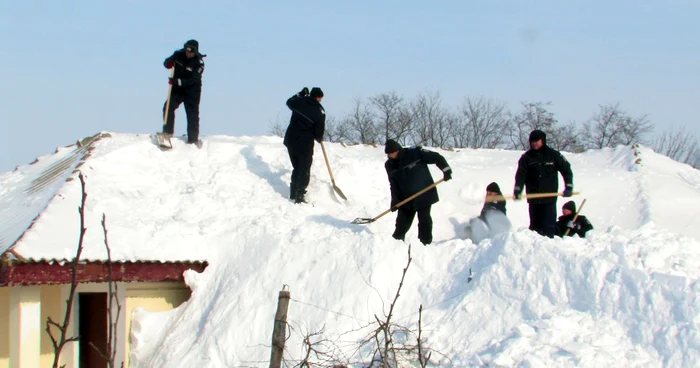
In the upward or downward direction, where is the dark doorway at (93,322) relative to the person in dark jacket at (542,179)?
downward

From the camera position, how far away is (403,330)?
6.20 m

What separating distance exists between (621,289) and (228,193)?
498cm

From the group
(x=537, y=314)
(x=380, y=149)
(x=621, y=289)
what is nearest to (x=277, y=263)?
(x=537, y=314)

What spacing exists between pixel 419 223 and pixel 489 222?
1433mm

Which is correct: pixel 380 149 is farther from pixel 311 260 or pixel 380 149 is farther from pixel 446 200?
pixel 311 260

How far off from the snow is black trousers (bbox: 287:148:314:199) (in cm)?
26

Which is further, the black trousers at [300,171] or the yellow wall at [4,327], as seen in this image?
the black trousers at [300,171]

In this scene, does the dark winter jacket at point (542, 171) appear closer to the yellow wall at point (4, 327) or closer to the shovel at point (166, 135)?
the shovel at point (166, 135)

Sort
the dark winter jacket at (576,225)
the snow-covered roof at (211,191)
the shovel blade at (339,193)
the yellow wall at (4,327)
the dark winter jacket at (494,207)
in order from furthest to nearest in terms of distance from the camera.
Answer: the shovel blade at (339,193) < the dark winter jacket at (494,207) < the dark winter jacket at (576,225) < the snow-covered roof at (211,191) < the yellow wall at (4,327)

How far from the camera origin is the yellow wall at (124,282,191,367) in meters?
8.12

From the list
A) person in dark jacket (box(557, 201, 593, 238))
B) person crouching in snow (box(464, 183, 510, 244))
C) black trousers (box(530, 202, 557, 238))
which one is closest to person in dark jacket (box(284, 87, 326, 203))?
person crouching in snow (box(464, 183, 510, 244))

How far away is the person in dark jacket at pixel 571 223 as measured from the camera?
9.30 meters

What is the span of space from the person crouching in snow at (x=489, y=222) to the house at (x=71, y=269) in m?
3.51

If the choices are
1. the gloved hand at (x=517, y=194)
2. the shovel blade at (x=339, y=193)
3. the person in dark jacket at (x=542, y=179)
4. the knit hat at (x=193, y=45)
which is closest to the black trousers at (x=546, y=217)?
the person in dark jacket at (x=542, y=179)
